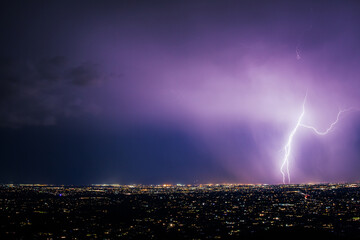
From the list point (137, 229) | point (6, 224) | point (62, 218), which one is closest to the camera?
point (137, 229)

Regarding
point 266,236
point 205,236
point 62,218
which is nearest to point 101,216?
point 62,218

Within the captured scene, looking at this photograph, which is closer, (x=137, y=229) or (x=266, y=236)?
(x=266, y=236)

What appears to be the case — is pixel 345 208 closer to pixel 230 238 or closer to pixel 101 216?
pixel 230 238

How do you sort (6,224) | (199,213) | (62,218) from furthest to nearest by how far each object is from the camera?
(199,213) < (62,218) < (6,224)

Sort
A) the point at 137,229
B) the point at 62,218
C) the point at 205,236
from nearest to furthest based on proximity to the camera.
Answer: the point at 205,236, the point at 137,229, the point at 62,218

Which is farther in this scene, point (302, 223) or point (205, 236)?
point (302, 223)

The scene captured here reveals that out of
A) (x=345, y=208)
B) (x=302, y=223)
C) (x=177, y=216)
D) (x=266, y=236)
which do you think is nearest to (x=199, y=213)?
(x=177, y=216)

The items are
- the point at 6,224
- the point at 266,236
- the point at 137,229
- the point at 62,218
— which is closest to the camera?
the point at 266,236

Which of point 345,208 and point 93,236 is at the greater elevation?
point 345,208

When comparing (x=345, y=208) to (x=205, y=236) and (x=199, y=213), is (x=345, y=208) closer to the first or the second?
(x=199, y=213)
